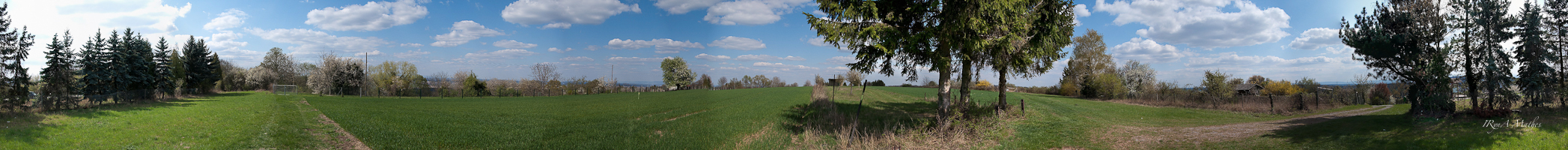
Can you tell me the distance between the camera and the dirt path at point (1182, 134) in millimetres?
9797

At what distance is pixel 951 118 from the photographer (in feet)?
32.1

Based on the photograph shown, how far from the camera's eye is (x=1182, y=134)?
35.6 feet

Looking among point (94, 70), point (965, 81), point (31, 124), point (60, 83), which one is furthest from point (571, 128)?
point (94, 70)

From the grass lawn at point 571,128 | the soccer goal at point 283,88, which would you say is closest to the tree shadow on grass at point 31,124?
the grass lawn at point 571,128

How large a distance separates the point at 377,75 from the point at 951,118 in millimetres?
44810

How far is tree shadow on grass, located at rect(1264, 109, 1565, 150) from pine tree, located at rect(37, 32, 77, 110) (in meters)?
27.9

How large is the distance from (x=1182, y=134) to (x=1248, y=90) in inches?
1107

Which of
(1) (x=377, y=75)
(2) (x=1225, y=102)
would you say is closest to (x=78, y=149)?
(2) (x=1225, y=102)

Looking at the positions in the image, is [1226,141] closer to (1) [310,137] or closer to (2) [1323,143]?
(2) [1323,143]

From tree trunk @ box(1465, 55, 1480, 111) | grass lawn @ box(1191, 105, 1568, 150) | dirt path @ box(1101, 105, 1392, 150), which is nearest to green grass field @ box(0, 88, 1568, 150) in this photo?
grass lawn @ box(1191, 105, 1568, 150)

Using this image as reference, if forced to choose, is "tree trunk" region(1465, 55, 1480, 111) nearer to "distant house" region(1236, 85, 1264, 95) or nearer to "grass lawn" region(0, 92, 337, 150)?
"distant house" region(1236, 85, 1264, 95)

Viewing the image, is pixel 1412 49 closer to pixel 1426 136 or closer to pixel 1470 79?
pixel 1470 79

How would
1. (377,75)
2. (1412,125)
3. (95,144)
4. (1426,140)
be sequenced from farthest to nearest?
(377,75)
(1412,125)
(95,144)
(1426,140)

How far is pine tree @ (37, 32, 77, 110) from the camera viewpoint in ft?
47.7
